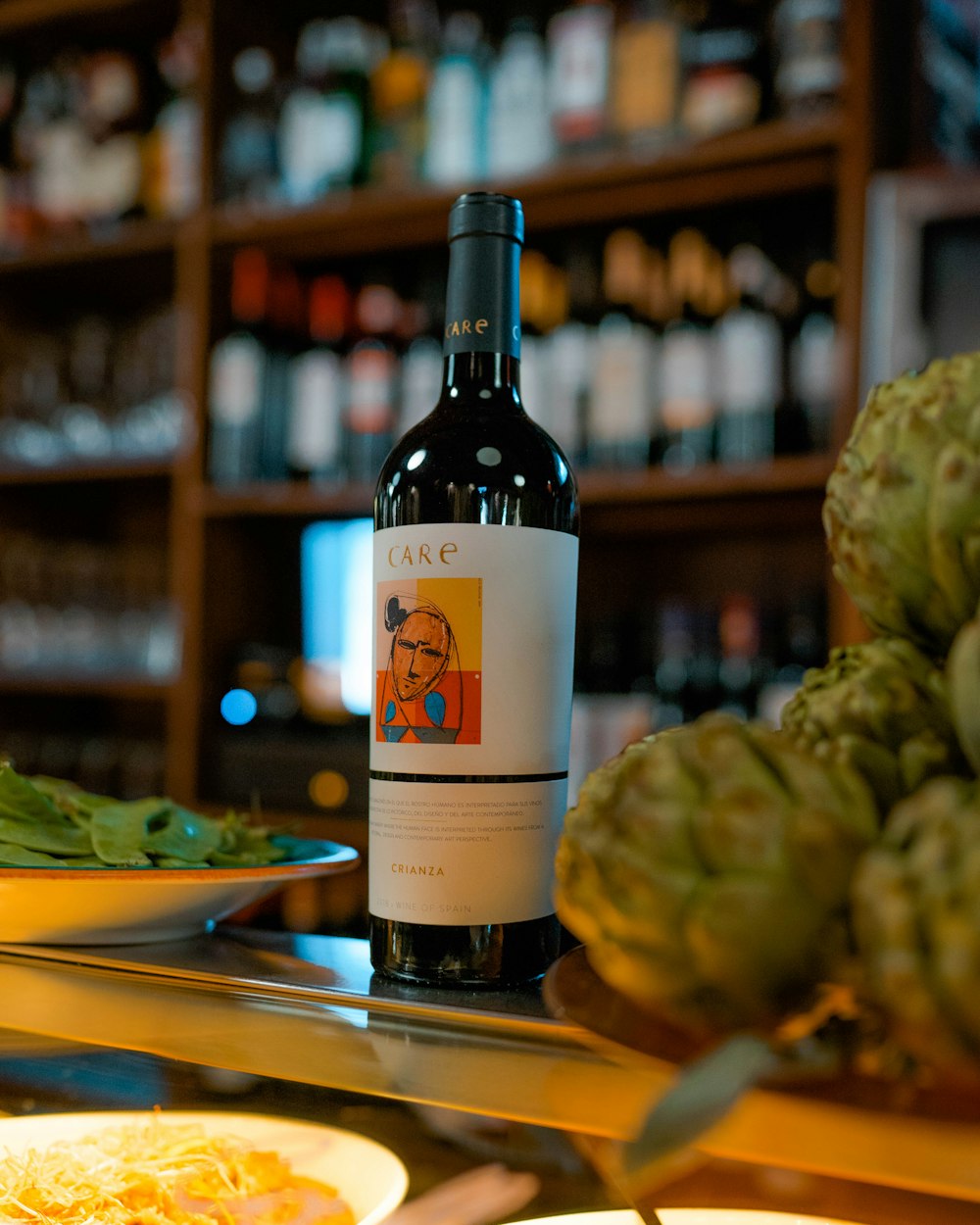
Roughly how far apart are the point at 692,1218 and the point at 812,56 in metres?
1.59

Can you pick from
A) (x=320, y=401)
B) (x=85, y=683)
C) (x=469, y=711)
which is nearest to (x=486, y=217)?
(x=469, y=711)

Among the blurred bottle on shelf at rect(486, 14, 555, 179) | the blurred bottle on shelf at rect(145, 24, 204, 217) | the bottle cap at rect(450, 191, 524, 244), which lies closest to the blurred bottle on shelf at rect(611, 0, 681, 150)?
the blurred bottle on shelf at rect(486, 14, 555, 179)

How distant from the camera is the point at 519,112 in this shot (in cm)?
187

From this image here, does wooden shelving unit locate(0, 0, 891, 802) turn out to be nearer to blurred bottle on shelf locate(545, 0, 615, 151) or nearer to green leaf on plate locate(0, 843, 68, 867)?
blurred bottle on shelf locate(545, 0, 615, 151)

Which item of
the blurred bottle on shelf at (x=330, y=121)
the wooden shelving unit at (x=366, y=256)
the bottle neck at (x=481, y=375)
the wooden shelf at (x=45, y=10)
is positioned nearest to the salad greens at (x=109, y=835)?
the bottle neck at (x=481, y=375)

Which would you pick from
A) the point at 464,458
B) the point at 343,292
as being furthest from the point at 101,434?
the point at 464,458

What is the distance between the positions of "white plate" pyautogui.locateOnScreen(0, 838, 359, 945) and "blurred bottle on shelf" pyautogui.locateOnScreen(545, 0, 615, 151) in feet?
5.08

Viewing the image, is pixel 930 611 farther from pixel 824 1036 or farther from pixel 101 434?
pixel 101 434

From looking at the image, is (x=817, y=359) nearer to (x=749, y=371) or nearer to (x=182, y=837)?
(x=749, y=371)

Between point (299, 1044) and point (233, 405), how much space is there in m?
1.77

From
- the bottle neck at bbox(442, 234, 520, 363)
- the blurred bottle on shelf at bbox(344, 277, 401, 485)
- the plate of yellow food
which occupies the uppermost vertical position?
the blurred bottle on shelf at bbox(344, 277, 401, 485)

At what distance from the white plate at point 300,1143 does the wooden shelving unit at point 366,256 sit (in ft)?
3.95

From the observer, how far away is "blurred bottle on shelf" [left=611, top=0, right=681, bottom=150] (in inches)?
69.5

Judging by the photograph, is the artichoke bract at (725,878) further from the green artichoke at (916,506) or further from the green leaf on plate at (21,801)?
the green leaf on plate at (21,801)
